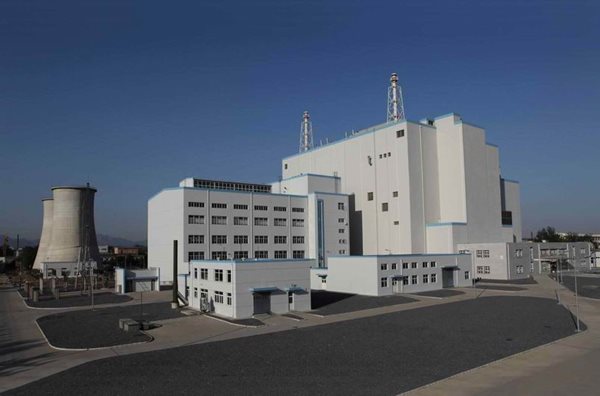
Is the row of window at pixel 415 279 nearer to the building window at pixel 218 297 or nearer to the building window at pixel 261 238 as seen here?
the building window at pixel 218 297

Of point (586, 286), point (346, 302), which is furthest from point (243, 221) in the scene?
point (586, 286)

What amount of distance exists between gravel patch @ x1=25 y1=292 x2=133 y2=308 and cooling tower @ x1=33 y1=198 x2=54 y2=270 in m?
51.5

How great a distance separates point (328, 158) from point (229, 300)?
63540 millimetres

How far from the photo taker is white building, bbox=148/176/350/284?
7369 centimetres

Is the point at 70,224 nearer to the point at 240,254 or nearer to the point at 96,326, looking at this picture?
the point at 240,254

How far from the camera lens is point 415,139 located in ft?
281

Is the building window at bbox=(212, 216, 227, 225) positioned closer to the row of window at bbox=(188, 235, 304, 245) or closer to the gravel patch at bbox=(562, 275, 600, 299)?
the row of window at bbox=(188, 235, 304, 245)

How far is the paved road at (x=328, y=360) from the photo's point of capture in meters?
20.1

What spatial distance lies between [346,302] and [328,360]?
2606 centimetres

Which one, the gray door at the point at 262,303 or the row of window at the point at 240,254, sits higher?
the row of window at the point at 240,254

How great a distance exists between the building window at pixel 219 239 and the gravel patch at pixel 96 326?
23756 millimetres

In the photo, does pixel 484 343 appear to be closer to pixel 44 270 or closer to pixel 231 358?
pixel 231 358

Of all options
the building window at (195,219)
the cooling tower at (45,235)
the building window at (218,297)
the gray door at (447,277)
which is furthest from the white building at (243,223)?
the cooling tower at (45,235)

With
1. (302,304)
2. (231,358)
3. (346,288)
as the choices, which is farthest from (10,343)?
(346,288)
